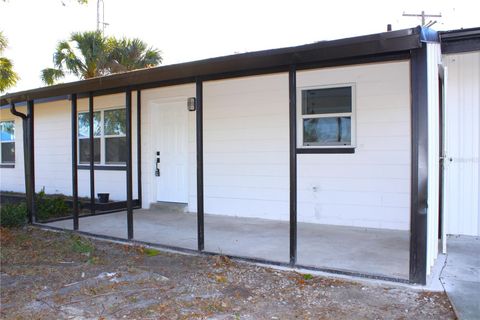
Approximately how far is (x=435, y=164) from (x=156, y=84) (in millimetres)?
3638

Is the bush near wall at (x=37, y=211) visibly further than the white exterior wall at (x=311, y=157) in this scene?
Yes

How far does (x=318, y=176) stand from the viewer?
7453mm

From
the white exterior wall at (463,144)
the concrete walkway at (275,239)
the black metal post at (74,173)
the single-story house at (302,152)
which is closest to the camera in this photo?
the single-story house at (302,152)

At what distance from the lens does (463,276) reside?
14.6 ft

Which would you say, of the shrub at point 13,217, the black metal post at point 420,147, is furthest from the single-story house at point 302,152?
the shrub at point 13,217

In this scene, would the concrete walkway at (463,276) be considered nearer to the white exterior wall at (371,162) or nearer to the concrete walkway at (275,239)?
the concrete walkway at (275,239)

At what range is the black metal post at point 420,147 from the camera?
13.3 feet

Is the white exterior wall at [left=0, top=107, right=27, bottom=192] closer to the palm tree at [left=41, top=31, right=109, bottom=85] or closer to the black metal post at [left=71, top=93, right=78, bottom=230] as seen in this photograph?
the palm tree at [left=41, top=31, right=109, bottom=85]

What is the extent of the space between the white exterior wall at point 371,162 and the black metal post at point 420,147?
2652 mm

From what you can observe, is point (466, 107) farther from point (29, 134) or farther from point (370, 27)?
point (370, 27)

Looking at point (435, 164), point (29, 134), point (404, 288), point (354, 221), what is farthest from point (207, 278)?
point (29, 134)

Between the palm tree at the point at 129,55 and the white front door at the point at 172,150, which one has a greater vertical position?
the palm tree at the point at 129,55

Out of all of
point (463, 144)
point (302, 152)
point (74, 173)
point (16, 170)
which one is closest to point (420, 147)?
→ point (463, 144)

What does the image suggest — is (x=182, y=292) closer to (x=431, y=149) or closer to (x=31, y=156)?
(x=431, y=149)
